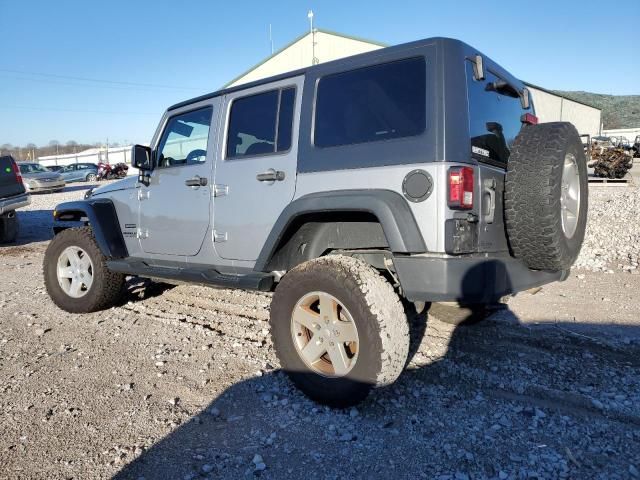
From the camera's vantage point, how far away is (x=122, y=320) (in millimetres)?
4547

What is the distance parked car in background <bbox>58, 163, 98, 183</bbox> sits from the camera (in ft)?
103

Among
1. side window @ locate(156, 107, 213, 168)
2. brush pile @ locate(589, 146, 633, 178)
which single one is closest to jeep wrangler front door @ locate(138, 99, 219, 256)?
side window @ locate(156, 107, 213, 168)

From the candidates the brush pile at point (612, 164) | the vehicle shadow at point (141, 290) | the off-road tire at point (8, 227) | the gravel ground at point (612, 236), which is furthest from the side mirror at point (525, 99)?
the brush pile at point (612, 164)

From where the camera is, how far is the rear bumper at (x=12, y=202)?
8.96 meters

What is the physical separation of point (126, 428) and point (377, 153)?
2.18 metres

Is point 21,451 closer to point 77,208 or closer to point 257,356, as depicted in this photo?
point 257,356

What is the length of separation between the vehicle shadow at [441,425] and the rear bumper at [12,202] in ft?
25.8

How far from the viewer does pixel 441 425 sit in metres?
2.59

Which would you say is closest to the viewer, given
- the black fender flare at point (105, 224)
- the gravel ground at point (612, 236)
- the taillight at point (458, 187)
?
the taillight at point (458, 187)

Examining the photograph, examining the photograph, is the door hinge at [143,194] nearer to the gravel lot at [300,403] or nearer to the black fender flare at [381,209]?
the gravel lot at [300,403]

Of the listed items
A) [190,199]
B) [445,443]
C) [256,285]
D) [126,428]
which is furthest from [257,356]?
[445,443]

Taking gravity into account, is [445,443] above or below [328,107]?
below

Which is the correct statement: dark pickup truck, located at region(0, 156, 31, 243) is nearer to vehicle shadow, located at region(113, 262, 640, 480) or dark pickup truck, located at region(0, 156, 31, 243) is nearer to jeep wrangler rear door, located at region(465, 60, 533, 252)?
vehicle shadow, located at region(113, 262, 640, 480)

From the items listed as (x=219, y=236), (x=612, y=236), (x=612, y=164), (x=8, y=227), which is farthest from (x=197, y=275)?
(x=612, y=164)
